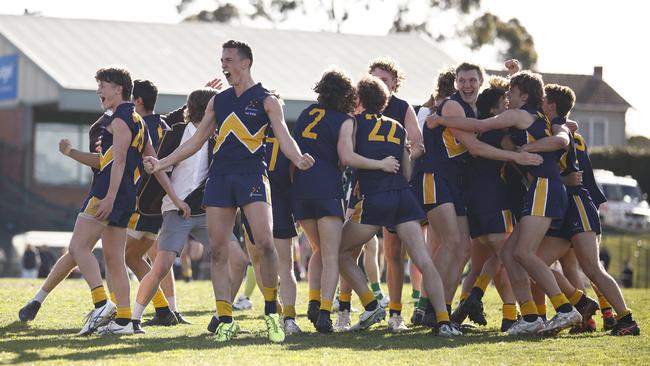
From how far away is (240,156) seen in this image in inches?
375

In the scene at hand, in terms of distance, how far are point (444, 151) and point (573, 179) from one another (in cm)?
120

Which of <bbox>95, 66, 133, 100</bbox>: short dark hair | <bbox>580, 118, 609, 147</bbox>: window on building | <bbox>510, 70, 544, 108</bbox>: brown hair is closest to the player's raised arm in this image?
<bbox>95, 66, 133, 100</bbox>: short dark hair

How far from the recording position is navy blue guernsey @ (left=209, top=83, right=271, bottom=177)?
9523mm

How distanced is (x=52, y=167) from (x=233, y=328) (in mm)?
35235

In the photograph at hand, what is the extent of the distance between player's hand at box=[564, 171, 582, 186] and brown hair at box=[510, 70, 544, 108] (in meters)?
0.76

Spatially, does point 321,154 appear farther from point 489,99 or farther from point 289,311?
point 489,99

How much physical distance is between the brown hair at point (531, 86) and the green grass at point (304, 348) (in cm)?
201

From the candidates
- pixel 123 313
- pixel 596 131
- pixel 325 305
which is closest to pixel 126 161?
pixel 123 313

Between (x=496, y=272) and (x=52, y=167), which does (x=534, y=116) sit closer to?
(x=496, y=272)

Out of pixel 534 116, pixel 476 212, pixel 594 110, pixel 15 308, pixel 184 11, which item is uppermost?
pixel 184 11

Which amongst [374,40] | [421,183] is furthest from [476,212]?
[374,40]

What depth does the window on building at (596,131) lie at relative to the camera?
63.5 metres

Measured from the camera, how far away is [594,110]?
208 ft

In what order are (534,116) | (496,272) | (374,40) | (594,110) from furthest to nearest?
1. (594,110)
2. (374,40)
3. (496,272)
4. (534,116)
